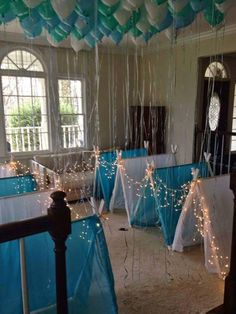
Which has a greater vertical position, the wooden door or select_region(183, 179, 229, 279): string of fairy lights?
the wooden door

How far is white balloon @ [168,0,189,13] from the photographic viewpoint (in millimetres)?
1935

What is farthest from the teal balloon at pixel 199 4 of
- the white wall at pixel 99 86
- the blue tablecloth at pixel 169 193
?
the white wall at pixel 99 86

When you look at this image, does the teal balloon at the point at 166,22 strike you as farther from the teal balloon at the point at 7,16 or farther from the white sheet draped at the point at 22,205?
the white sheet draped at the point at 22,205

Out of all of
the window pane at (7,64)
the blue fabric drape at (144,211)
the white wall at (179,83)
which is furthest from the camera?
the white wall at (179,83)

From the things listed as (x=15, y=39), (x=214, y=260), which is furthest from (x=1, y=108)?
(x=214, y=260)

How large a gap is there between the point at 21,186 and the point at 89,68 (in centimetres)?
284

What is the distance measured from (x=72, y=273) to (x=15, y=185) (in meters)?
1.29

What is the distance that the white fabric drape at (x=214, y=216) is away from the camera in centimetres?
232

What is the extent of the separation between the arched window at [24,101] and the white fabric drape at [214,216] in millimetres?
2832

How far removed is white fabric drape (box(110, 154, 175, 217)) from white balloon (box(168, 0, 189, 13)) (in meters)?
1.78

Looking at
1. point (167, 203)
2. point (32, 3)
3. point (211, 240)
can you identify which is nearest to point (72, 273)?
point (211, 240)

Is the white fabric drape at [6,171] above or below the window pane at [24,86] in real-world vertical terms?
below

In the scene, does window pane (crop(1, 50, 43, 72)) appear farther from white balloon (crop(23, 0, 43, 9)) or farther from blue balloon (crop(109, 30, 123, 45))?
white balloon (crop(23, 0, 43, 9))

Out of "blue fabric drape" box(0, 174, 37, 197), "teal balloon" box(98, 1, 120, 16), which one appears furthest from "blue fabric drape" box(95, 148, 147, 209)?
"teal balloon" box(98, 1, 120, 16)
